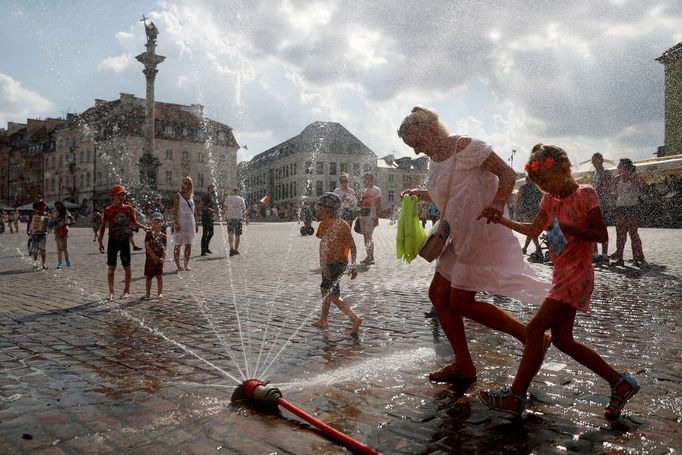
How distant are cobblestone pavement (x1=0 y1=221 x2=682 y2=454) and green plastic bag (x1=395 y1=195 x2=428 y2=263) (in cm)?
80

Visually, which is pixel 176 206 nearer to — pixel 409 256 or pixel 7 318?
pixel 7 318

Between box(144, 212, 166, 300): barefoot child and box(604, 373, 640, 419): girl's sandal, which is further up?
box(144, 212, 166, 300): barefoot child

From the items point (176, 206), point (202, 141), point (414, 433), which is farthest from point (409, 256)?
point (202, 141)

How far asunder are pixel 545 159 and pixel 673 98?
156 ft

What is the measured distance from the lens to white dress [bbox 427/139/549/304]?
11.7ft

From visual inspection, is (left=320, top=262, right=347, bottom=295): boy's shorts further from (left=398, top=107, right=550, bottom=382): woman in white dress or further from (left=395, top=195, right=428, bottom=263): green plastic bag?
(left=398, top=107, right=550, bottom=382): woman in white dress

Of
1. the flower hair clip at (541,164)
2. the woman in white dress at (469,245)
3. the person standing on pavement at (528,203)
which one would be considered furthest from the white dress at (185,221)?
the flower hair clip at (541,164)

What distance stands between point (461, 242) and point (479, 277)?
0.80 ft

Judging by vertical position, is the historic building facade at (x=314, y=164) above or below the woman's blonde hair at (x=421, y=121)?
above

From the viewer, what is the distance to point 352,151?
91000mm

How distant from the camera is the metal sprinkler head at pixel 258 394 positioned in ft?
10.2

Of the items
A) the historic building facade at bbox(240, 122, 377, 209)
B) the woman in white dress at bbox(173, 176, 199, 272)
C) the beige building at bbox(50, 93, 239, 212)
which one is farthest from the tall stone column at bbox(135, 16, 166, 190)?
the historic building facade at bbox(240, 122, 377, 209)

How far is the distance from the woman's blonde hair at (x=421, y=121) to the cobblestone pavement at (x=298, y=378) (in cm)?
158

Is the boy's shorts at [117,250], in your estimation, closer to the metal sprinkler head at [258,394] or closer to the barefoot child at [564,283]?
the metal sprinkler head at [258,394]
